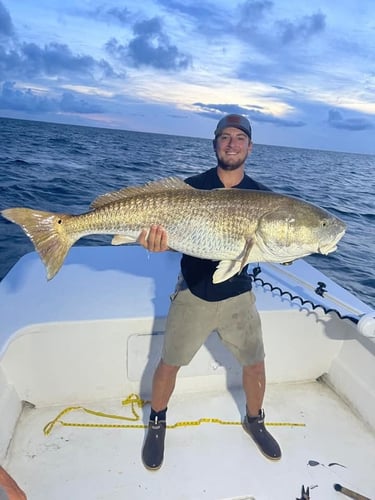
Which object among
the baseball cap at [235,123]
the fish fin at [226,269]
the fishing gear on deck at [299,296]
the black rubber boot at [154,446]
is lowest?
the black rubber boot at [154,446]

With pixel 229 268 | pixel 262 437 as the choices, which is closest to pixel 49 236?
pixel 229 268

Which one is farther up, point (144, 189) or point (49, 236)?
point (144, 189)

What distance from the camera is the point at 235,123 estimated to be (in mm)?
3285

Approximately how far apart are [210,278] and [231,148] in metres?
1.09

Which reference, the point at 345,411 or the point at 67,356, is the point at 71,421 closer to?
the point at 67,356

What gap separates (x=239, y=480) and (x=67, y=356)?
6.26 feet

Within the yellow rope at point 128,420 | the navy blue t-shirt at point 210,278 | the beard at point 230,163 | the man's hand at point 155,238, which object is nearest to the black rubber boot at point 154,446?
the yellow rope at point 128,420

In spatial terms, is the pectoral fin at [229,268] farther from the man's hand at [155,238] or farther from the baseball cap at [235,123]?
the baseball cap at [235,123]

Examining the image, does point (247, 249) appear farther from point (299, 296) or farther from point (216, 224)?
point (299, 296)

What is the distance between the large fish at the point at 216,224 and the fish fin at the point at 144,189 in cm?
2

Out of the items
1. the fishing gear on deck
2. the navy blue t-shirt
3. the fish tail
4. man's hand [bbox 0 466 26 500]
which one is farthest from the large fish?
man's hand [bbox 0 466 26 500]

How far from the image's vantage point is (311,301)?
13.8 feet

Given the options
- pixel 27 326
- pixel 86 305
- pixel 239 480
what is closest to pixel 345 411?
pixel 239 480

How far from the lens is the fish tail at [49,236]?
298 cm
